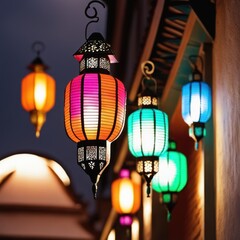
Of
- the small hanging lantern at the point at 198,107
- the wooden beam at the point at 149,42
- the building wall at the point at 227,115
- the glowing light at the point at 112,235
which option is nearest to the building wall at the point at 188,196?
the wooden beam at the point at 149,42

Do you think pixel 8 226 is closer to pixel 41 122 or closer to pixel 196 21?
pixel 41 122

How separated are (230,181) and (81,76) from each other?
6.93 feet

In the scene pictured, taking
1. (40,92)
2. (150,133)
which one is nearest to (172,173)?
(150,133)

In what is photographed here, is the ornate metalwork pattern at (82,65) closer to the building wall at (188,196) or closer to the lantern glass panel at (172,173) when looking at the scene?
the building wall at (188,196)

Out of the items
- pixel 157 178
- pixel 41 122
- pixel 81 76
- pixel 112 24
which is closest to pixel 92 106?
pixel 81 76

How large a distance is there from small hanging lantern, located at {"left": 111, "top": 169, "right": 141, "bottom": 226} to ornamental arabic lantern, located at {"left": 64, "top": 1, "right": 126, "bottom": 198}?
10404mm

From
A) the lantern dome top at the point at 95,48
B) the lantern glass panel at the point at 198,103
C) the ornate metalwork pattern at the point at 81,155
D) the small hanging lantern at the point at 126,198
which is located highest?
the lantern dome top at the point at 95,48

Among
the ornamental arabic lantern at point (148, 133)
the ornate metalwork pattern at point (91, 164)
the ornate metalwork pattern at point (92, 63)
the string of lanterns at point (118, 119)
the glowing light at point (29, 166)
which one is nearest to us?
the ornate metalwork pattern at point (91, 164)

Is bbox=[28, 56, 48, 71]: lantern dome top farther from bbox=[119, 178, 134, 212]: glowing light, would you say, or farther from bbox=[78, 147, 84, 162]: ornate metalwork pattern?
bbox=[78, 147, 84, 162]: ornate metalwork pattern

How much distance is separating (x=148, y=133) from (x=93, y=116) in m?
2.59

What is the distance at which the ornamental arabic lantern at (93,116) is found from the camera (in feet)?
35.5

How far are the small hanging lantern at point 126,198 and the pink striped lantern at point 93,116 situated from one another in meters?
10.4

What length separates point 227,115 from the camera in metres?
11.4

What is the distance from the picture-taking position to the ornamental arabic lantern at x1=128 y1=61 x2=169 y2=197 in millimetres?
13117
